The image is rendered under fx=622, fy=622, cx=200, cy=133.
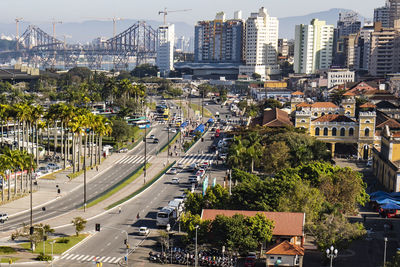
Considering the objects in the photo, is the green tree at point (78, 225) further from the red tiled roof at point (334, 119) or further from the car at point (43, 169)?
the red tiled roof at point (334, 119)

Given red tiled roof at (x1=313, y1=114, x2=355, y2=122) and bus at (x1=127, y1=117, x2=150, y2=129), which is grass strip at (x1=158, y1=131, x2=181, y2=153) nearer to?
bus at (x1=127, y1=117, x2=150, y2=129)

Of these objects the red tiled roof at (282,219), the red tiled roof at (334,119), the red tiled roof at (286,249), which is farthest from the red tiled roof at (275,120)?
the red tiled roof at (286,249)

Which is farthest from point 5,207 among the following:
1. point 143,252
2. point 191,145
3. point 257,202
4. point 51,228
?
point 191,145

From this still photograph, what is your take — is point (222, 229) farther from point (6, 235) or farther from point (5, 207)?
point (5, 207)

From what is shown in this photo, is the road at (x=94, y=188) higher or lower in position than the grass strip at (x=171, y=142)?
lower

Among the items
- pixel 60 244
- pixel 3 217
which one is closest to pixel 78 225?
pixel 60 244

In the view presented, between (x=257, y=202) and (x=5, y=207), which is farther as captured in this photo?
(x=5, y=207)

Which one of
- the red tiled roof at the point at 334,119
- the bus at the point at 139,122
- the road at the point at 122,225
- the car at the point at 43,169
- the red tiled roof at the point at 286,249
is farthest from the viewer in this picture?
the bus at the point at 139,122

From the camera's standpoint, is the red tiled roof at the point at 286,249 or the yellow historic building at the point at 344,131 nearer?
the red tiled roof at the point at 286,249
